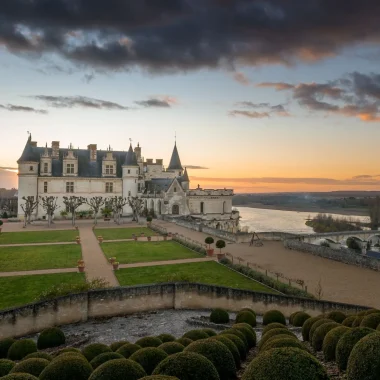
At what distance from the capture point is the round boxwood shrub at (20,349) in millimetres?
11352

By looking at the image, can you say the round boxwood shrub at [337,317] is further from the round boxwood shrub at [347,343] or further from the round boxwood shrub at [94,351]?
the round boxwood shrub at [94,351]

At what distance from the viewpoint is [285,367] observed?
5.42m

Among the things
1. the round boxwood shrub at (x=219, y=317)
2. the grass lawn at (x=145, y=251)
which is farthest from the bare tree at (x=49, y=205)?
the round boxwood shrub at (x=219, y=317)

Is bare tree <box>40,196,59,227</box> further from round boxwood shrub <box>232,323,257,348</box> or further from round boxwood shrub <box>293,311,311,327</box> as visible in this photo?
round boxwood shrub <box>232,323,257,348</box>

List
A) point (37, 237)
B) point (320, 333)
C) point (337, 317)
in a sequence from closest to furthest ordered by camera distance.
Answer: point (320, 333), point (337, 317), point (37, 237)

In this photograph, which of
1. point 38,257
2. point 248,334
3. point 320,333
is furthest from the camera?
point 38,257

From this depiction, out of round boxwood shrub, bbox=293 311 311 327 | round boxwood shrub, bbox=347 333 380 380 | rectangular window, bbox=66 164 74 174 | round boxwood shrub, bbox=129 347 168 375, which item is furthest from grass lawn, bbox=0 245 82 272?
rectangular window, bbox=66 164 74 174

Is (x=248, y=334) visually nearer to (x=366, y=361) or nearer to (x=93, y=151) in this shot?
(x=366, y=361)

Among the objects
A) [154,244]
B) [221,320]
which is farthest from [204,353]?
[154,244]

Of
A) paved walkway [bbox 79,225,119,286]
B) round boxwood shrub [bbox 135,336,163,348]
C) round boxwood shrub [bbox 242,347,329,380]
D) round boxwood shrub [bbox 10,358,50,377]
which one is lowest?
paved walkway [bbox 79,225,119,286]

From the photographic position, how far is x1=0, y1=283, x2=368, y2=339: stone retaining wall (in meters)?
14.5

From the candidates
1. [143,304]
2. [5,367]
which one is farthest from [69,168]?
[5,367]

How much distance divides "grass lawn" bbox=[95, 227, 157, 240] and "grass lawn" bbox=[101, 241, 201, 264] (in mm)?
4051

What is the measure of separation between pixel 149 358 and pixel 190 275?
13.7 meters
